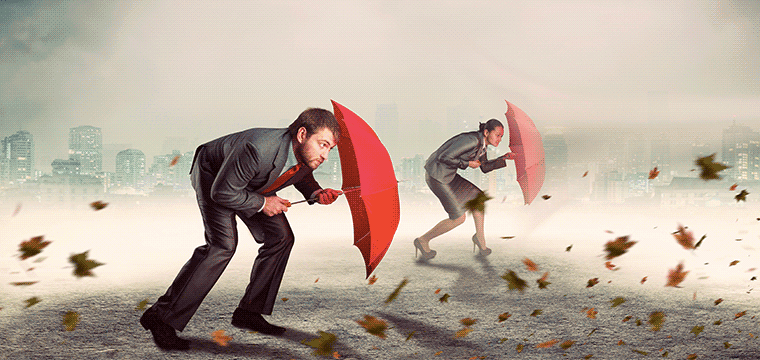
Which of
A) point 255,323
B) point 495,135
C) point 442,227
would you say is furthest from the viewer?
point 442,227

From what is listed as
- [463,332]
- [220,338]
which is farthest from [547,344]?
[220,338]

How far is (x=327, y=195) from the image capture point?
5332mm

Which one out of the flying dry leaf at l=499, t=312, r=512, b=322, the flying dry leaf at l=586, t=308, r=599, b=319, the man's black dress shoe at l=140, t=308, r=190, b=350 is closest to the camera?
the man's black dress shoe at l=140, t=308, r=190, b=350

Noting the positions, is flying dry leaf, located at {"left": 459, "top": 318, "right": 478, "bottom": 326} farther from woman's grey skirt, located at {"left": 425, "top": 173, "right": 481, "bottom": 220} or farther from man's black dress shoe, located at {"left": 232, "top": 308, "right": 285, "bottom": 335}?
woman's grey skirt, located at {"left": 425, "top": 173, "right": 481, "bottom": 220}

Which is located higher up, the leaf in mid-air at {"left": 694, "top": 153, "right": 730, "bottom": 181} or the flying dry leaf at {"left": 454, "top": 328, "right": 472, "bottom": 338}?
the leaf in mid-air at {"left": 694, "top": 153, "right": 730, "bottom": 181}

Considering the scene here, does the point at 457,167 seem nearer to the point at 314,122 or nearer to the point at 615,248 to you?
the point at 615,248

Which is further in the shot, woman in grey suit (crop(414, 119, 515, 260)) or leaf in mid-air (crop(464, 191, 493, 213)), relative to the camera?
woman in grey suit (crop(414, 119, 515, 260))

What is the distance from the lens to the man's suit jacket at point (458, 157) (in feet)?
28.8

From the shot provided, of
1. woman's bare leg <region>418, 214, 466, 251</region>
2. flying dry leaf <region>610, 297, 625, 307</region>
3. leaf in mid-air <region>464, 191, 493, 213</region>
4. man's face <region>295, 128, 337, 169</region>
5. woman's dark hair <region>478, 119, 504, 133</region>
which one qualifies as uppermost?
woman's dark hair <region>478, 119, 504, 133</region>

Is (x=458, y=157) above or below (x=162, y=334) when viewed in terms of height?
above

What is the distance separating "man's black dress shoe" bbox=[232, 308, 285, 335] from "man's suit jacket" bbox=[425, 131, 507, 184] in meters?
4.40

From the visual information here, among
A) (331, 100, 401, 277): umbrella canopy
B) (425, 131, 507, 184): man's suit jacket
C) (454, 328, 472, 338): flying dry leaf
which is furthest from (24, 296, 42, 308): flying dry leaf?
(425, 131, 507, 184): man's suit jacket

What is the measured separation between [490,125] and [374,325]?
4.31 metres

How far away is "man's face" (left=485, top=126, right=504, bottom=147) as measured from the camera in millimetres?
8766
